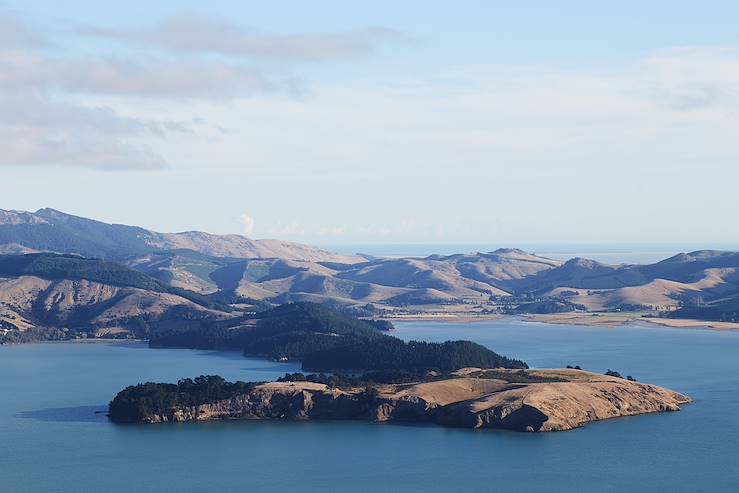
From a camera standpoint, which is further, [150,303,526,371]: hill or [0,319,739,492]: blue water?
[150,303,526,371]: hill

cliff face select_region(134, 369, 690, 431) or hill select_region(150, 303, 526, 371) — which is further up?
hill select_region(150, 303, 526, 371)

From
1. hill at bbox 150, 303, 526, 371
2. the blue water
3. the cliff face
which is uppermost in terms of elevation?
hill at bbox 150, 303, 526, 371

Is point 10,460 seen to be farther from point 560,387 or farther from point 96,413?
point 560,387

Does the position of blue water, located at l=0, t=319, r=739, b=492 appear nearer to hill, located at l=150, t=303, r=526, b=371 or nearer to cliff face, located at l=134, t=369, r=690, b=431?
cliff face, located at l=134, t=369, r=690, b=431

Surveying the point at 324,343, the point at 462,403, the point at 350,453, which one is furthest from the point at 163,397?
the point at 324,343

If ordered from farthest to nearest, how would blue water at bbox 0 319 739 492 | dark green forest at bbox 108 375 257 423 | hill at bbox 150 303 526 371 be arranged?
hill at bbox 150 303 526 371 < dark green forest at bbox 108 375 257 423 < blue water at bbox 0 319 739 492

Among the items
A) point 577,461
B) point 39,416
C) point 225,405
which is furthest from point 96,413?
point 577,461

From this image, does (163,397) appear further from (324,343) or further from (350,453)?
(324,343)

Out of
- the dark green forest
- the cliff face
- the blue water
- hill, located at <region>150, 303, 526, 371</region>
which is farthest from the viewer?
hill, located at <region>150, 303, 526, 371</region>

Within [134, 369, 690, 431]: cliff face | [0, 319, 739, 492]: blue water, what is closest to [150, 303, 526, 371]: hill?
[0, 319, 739, 492]: blue water
